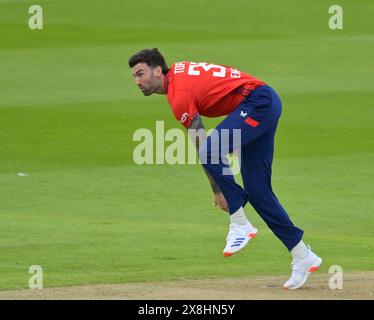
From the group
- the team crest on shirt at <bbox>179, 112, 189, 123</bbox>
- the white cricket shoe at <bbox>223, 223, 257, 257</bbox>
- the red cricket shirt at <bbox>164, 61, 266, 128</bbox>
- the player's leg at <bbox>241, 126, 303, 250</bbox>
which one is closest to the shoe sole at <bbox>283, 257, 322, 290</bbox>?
the player's leg at <bbox>241, 126, 303, 250</bbox>

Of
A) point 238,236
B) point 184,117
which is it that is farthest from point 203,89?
point 238,236

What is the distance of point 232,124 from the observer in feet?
38.7

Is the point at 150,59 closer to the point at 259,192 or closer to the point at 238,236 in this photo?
the point at 259,192

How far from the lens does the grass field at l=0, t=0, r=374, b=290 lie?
1453cm

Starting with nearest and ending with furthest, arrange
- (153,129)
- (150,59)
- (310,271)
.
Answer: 1. (150,59)
2. (310,271)
3. (153,129)

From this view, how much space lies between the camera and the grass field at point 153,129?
1453 centimetres

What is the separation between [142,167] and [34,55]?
1213 cm

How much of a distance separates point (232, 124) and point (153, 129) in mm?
12730

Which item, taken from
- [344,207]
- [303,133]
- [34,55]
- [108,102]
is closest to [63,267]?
[344,207]

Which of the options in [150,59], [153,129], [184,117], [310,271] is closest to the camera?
[184,117]

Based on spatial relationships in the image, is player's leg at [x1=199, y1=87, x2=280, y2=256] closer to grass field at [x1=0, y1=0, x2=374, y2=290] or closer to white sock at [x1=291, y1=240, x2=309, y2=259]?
white sock at [x1=291, y1=240, x2=309, y2=259]

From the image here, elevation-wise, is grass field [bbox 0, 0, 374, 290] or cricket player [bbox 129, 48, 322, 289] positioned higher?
cricket player [bbox 129, 48, 322, 289]

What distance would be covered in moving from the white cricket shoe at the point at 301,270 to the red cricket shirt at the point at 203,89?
1.64m

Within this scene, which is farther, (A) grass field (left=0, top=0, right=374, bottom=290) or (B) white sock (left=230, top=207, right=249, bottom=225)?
(A) grass field (left=0, top=0, right=374, bottom=290)
